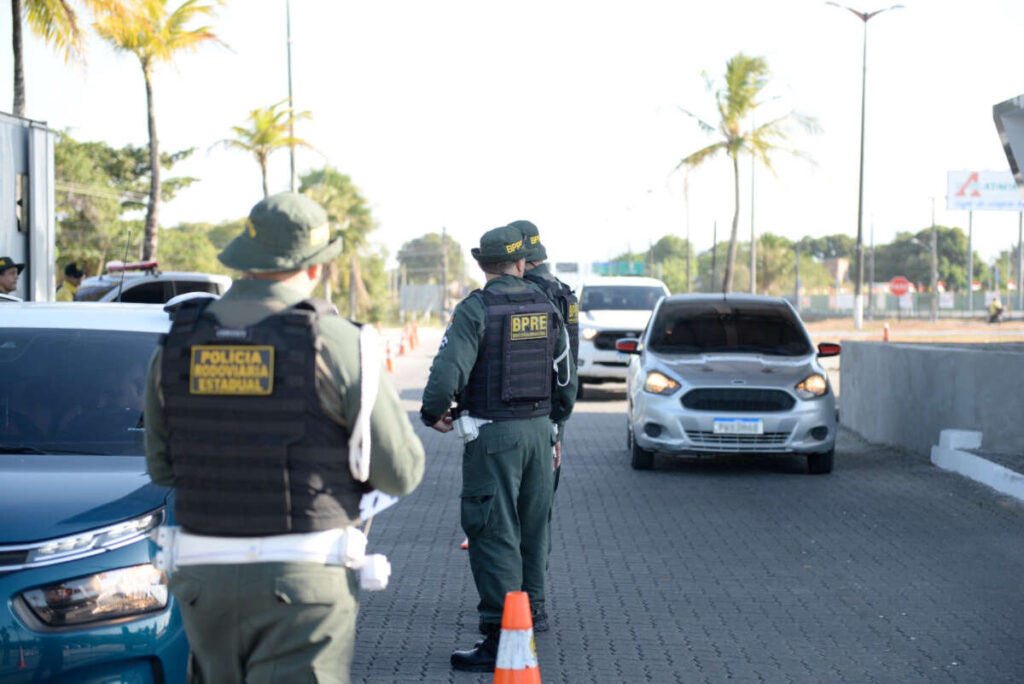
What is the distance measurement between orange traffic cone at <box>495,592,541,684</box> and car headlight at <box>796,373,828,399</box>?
8280mm

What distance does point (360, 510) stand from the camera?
130 inches

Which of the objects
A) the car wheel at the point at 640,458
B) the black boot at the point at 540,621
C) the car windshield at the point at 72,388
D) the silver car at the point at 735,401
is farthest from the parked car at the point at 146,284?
the black boot at the point at 540,621

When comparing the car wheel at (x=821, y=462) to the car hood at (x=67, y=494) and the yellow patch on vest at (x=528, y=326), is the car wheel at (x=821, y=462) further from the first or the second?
the car hood at (x=67, y=494)

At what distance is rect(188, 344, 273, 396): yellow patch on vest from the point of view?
3.16m

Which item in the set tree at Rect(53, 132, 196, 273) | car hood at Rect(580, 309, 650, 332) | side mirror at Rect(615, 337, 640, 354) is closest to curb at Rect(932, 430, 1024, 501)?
side mirror at Rect(615, 337, 640, 354)

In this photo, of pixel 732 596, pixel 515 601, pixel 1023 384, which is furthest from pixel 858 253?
pixel 515 601

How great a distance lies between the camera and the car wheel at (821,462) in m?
12.4

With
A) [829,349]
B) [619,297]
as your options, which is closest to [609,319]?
[619,297]

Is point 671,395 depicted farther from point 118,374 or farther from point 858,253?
point 858,253

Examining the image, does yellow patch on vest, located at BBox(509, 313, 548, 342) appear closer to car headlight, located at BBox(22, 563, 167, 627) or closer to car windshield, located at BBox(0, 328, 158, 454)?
car windshield, located at BBox(0, 328, 158, 454)

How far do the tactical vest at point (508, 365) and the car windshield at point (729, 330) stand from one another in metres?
7.27

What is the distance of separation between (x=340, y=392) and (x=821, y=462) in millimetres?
9815

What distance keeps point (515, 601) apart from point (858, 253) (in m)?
41.3

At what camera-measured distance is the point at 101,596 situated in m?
3.89
